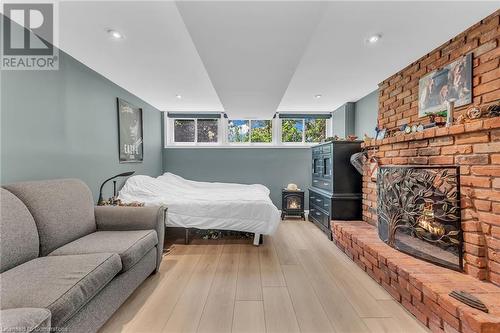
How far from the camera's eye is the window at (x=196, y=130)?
5.55 meters

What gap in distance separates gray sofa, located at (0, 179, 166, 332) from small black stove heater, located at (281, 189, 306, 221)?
9.90 ft

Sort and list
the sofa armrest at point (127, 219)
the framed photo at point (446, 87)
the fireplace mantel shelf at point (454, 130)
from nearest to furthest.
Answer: the fireplace mantel shelf at point (454, 130) < the framed photo at point (446, 87) < the sofa armrest at point (127, 219)

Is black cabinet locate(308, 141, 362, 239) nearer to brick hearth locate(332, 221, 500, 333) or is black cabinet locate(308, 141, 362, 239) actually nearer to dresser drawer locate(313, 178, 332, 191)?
dresser drawer locate(313, 178, 332, 191)

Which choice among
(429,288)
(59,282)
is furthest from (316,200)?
(59,282)

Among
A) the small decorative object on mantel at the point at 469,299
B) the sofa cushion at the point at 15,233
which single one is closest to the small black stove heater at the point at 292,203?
the small decorative object on mantel at the point at 469,299

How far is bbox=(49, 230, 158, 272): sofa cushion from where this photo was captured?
5.90 feet

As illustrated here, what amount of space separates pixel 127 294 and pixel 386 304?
210 centimetres

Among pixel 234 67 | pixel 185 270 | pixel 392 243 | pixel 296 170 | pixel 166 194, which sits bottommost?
pixel 185 270

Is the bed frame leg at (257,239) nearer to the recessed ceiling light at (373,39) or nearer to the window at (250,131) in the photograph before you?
the recessed ceiling light at (373,39)

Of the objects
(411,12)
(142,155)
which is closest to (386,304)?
(411,12)

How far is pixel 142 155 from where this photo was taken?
4.31m

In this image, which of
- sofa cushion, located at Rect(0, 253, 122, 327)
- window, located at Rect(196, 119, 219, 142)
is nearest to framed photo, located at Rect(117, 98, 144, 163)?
window, located at Rect(196, 119, 219, 142)

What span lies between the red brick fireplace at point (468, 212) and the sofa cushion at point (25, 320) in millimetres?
2193

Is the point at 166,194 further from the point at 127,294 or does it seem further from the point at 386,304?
the point at 386,304
